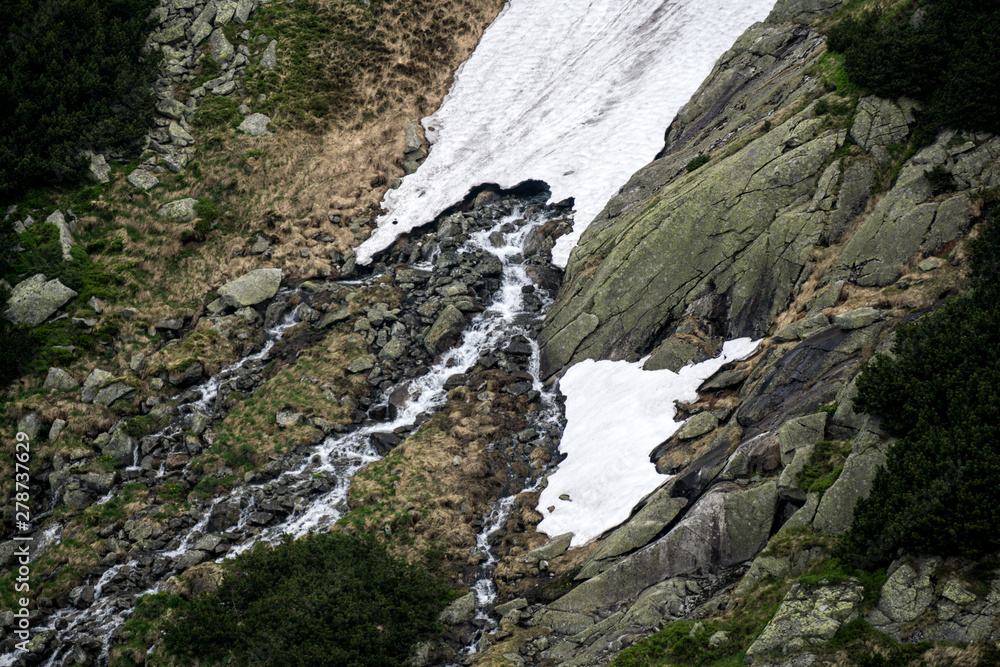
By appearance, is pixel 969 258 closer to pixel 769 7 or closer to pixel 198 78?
pixel 769 7

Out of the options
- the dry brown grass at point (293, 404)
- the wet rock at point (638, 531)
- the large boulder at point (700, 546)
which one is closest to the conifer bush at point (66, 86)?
the dry brown grass at point (293, 404)

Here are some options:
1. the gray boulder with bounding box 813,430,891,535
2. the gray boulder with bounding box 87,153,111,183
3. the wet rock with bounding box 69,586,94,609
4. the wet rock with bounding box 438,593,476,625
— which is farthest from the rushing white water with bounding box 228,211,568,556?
the gray boulder with bounding box 87,153,111,183

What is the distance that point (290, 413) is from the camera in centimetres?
2908

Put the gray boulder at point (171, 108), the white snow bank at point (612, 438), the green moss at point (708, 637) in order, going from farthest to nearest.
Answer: the gray boulder at point (171, 108), the white snow bank at point (612, 438), the green moss at point (708, 637)

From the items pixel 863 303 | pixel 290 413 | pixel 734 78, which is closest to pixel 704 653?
pixel 863 303

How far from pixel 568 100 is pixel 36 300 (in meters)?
33.7

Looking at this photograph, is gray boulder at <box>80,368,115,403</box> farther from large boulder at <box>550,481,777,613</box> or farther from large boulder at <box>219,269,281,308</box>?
large boulder at <box>550,481,777,613</box>

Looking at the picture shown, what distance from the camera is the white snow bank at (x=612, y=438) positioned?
22391 mm

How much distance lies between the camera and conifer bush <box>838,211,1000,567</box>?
1200 cm

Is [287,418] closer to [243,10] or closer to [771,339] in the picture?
[771,339]

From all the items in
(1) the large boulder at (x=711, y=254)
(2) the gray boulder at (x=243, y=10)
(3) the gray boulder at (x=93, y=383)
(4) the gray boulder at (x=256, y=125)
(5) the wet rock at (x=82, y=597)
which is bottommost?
(1) the large boulder at (x=711, y=254)

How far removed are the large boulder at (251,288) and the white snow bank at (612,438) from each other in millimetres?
17980

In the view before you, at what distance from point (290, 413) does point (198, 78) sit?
26.2 metres

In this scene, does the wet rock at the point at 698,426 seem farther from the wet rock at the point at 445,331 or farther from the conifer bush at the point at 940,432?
the wet rock at the point at 445,331
